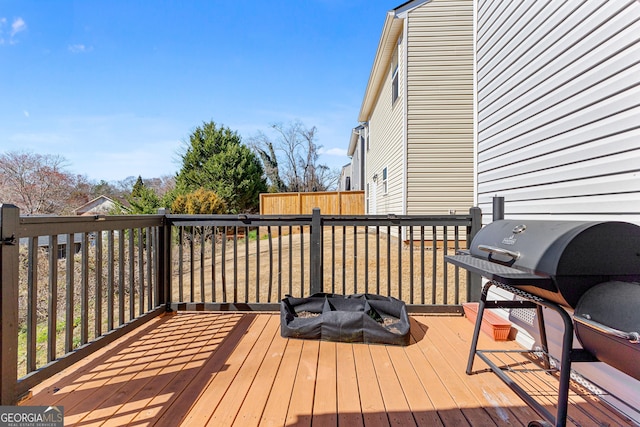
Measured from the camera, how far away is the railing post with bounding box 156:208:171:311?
10.1ft

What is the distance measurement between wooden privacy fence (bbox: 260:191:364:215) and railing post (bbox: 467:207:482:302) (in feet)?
32.0

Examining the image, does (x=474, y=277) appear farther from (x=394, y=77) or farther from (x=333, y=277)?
(x=394, y=77)

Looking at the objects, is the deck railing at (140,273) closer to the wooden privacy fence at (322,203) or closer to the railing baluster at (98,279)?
the railing baluster at (98,279)

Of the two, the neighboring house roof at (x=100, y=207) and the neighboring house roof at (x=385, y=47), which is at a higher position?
the neighboring house roof at (x=385, y=47)

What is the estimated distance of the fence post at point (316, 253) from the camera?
3.02 metres

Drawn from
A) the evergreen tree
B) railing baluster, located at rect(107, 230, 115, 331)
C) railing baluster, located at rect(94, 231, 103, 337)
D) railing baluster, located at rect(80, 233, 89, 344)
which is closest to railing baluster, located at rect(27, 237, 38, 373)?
railing baluster, located at rect(80, 233, 89, 344)

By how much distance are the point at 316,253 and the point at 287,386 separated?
1.36 m

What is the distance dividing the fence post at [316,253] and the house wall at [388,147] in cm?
444

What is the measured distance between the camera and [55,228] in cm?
182

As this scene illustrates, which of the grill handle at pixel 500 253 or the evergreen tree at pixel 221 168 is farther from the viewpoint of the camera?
the evergreen tree at pixel 221 168

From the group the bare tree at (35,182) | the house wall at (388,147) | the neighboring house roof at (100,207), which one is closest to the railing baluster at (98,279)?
the house wall at (388,147)

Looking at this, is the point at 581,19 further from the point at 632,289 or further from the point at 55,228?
the point at 55,228

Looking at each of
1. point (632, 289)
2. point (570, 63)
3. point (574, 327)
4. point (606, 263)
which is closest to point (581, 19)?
point (570, 63)

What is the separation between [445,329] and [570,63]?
2.06 m
